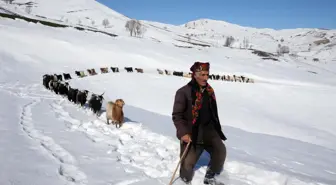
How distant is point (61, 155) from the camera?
A: 5031 millimetres

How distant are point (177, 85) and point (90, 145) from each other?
A: 18.5 meters

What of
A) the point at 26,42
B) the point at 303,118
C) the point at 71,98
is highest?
the point at 26,42

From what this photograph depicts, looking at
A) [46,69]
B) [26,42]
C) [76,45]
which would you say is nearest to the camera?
[46,69]

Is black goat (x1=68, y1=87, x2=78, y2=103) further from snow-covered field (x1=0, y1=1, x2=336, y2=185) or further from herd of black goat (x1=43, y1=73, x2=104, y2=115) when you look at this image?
snow-covered field (x1=0, y1=1, x2=336, y2=185)

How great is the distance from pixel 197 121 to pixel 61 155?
2.54 meters

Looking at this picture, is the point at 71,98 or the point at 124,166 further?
the point at 71,98

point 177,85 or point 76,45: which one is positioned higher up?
point 76,45

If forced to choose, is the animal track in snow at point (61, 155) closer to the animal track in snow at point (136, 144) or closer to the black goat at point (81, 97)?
the animal track in snow at point (136, 144)

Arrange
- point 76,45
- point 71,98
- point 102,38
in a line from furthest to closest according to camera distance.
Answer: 1. point 102,38
2. point 76,45
3. point 71,98

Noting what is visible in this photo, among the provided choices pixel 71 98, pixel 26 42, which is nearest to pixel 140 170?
pixel 71 98

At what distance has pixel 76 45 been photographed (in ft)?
131

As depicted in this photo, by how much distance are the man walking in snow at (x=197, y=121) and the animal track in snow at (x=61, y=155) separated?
59.7 inches

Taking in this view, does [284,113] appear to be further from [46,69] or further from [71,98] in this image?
[46,69]

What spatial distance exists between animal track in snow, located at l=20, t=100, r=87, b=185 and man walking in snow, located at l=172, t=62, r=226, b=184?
1.52m
